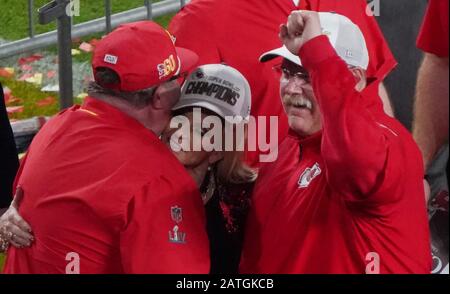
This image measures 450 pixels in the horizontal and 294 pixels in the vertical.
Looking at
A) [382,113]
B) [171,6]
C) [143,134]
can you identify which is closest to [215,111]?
[143,134]

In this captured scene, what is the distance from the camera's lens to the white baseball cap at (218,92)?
3098 mm

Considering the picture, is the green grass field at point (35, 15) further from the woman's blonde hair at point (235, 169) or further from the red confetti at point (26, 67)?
the woman's blonde hair at point (235, 169)

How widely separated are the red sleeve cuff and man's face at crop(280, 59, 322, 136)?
0.90ft

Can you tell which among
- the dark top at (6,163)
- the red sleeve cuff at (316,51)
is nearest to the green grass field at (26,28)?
the dark top at (6,163)

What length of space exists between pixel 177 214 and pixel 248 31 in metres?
1.21

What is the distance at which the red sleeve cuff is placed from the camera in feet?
8.75

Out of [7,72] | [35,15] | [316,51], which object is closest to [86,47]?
[35,15]

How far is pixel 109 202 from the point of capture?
276 centimetres

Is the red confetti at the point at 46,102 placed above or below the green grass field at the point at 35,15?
below

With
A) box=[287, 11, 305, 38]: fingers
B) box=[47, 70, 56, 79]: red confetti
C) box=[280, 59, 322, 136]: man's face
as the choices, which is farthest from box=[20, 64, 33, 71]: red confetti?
box=[287, 11, 305, 38]: fingers

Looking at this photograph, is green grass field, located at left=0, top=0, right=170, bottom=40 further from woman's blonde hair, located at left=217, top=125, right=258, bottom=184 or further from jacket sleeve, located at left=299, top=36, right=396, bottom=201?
jacket sleeve, located at left=299, top=36, right=396, bottom=201

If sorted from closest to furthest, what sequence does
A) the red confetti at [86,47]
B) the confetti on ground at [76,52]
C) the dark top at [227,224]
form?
1. the dark top at [227,224]
2. the red confetti at [86,47]
3. the confetti on ground at [76,52]

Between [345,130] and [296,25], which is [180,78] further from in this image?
[345,130]

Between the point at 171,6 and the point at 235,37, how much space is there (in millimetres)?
2120
